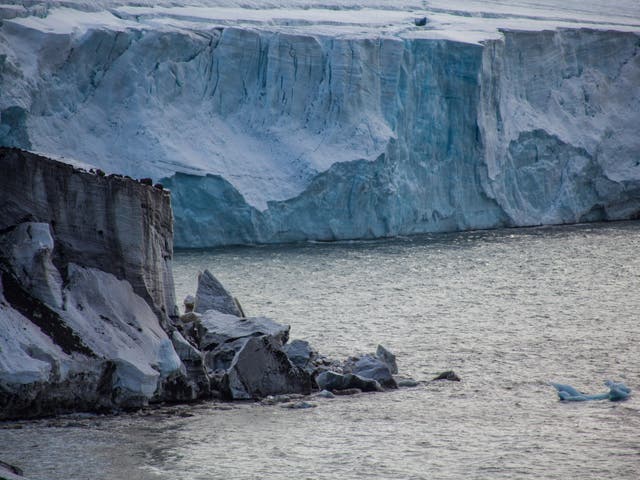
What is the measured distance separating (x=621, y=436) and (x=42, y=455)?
2914 mm

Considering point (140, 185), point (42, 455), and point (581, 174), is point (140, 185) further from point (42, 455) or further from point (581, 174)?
point (581, 174)

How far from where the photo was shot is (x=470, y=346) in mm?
8656

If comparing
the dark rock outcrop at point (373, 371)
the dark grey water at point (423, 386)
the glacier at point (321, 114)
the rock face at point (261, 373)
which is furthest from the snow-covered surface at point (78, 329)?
the glacier at point (321, 114)

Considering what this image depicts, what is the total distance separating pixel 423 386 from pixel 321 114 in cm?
839

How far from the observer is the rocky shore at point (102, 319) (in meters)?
5.64

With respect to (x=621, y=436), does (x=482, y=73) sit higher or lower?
higher

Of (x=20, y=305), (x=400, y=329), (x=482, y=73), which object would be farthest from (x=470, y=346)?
(x=482, y=73)

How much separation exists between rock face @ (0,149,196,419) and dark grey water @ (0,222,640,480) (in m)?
0.17

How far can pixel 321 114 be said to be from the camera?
15.0 meters

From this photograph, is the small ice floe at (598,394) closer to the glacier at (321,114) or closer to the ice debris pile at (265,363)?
the ice debris pile at (265,363)

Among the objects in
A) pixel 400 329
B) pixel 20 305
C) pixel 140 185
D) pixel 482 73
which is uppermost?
pixel 482 73

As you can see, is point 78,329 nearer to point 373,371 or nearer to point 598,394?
point 373,371

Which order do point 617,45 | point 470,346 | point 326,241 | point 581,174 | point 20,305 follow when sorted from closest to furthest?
point 20,305 < point 470,346 < point 326,241 < point 581,174 < point 617,45

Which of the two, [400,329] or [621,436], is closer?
[621,436]
